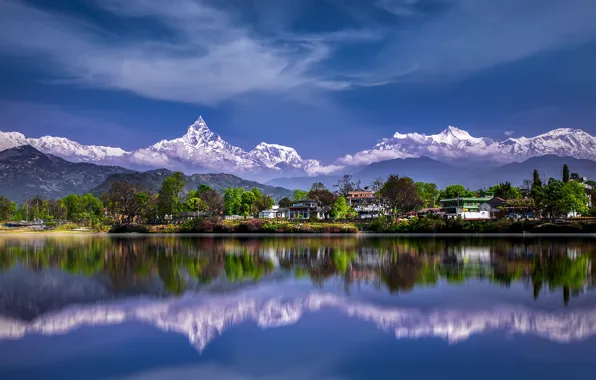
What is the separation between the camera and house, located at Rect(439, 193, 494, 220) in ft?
350

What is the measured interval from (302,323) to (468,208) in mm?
105797

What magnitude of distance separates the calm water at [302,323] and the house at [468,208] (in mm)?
79330

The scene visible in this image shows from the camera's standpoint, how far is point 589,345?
13.6 m

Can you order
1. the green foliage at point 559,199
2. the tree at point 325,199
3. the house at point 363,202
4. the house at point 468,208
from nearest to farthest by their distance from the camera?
the green foliage at point 559,199
the house at point 468,208
the tree at point 325,199
the house at point 363,202

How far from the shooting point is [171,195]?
11594cm

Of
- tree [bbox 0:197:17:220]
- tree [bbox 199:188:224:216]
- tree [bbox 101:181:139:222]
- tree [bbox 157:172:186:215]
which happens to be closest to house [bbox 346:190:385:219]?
tree [bbox 199:188:224:216]

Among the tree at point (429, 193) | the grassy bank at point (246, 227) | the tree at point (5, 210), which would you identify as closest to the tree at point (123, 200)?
the grassy bank at point (246, 227)

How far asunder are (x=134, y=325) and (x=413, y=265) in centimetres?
1985

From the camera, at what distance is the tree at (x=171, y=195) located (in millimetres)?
113125

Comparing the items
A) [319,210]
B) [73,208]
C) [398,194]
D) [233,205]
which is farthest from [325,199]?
[73,208]

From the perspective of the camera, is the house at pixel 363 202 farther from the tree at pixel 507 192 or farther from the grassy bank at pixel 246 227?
the grassy bank at pixel 246 227

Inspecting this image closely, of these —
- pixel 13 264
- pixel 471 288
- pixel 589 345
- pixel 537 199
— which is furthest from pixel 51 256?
pixel 537 199

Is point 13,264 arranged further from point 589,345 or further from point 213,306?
point 589,345

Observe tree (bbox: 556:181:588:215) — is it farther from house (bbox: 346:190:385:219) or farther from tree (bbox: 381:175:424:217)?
house (bbox: 346:190:385:219)
